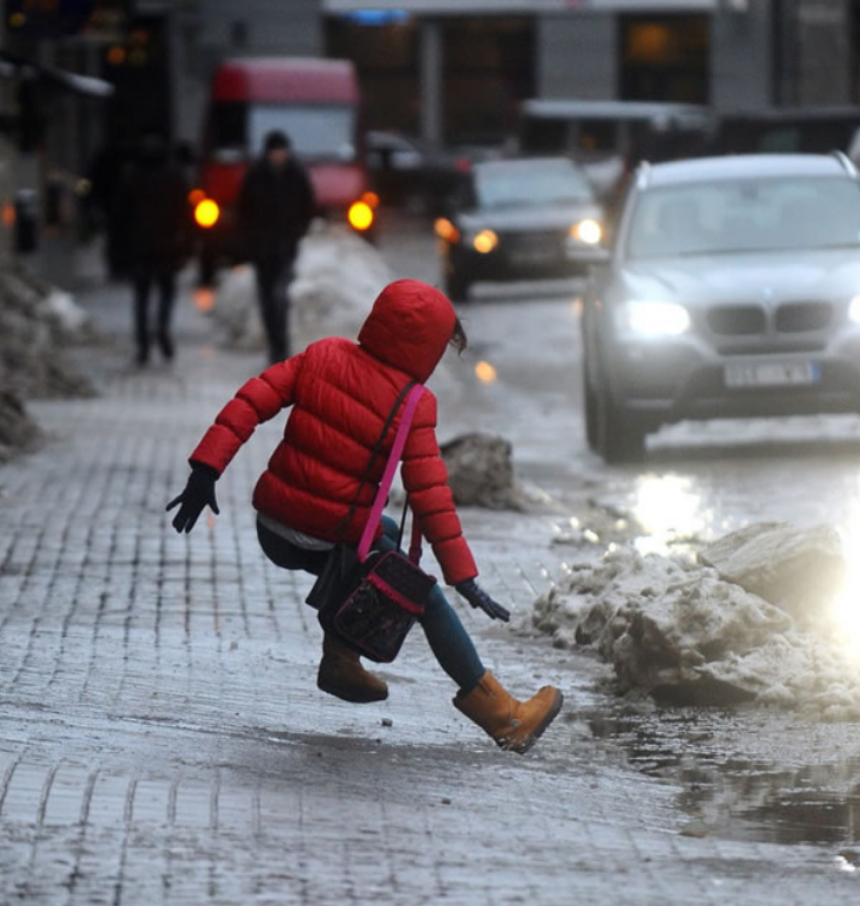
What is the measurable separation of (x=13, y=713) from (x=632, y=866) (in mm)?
2066

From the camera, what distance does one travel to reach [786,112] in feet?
96.3

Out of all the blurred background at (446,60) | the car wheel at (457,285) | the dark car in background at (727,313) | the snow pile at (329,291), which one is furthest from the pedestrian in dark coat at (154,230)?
the blurred background at (446,60)

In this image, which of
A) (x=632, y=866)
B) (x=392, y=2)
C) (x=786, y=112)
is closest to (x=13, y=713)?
(x=632, y=866)

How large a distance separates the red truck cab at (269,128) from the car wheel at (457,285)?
1594mm

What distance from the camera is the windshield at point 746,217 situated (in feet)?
49.2

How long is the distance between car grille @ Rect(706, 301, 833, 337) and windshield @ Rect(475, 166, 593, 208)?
17.4 metres

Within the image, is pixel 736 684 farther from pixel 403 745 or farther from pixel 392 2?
pixel 392 2

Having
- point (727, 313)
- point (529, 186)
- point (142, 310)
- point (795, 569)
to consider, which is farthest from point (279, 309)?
point (529, 186)

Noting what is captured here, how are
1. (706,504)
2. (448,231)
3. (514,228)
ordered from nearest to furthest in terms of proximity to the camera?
(706,504) → (514,228) → (448,231)

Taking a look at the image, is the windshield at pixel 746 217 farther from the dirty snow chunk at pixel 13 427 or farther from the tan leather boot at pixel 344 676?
the tan leather boot at pixel 344 676

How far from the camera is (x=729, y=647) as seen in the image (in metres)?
8.05

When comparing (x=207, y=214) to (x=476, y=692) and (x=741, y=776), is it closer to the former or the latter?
(x=476, y=692)

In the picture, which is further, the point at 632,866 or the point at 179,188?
the point at 179,188

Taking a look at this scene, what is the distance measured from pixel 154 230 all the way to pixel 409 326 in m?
15.1
